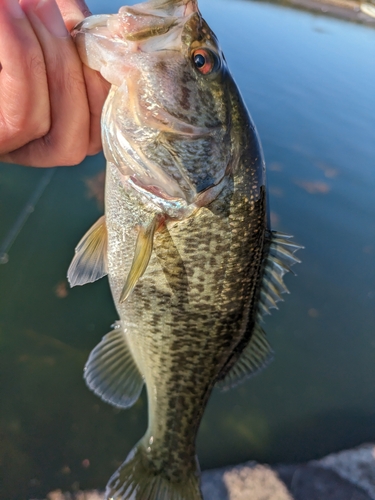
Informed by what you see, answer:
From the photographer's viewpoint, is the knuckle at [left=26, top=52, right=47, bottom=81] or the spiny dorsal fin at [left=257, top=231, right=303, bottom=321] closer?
the knuckle at [left=26, top=52, right=47, bottom=81]

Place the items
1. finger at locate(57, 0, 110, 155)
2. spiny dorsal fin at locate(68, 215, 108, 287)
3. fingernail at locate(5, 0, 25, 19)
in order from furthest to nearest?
spiny dorsal fin at locate(68, 215, 108, 287), finger at locate(57, 0, 110, 155), fingernail at locate(5, 0, 25, 19)

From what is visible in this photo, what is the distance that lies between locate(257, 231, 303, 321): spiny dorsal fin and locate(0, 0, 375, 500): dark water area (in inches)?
62.8

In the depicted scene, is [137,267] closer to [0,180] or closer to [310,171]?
[0,180]

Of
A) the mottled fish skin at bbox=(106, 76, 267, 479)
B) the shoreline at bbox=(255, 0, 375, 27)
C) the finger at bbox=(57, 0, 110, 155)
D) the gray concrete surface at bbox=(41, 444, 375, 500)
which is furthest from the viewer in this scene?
the shoreline at bbox=(255, 0, 375, 27)

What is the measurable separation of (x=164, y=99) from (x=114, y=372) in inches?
47.5

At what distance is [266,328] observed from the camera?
3.23m

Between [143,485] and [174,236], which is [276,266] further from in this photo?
[143,485]

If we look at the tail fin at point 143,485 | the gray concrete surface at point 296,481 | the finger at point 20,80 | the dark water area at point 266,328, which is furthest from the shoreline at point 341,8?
the tail fin at point 143,485

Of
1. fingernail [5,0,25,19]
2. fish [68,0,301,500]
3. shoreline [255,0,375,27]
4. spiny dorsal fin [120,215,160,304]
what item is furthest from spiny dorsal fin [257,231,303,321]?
shoreline [255,0,375,27]

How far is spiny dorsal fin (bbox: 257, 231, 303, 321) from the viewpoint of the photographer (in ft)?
4.89

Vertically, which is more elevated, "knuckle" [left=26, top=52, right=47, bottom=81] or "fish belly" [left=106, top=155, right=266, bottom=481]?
"knuckle" [left=26, top=52, right=47, bottom=81]

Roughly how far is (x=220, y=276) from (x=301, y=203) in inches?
129

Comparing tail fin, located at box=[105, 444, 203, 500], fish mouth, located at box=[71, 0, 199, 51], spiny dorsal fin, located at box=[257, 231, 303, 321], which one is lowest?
tail fin, located at box=[105, 444, 203, 500]

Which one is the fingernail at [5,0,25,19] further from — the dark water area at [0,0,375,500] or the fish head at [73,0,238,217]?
the dark water area at [0,0,375,500]
